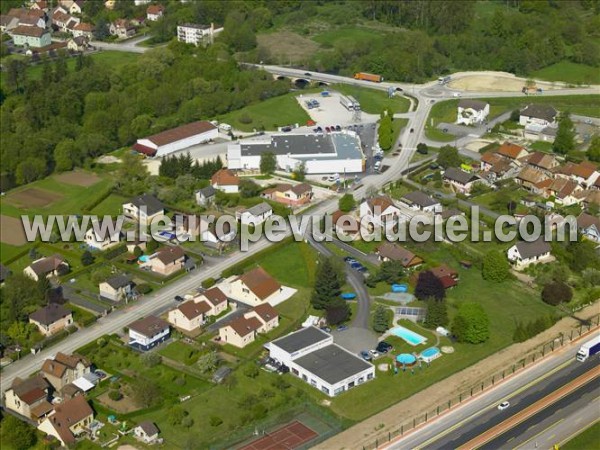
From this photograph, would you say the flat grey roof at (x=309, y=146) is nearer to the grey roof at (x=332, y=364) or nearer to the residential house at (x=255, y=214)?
the residential house at (x=255, y=214)

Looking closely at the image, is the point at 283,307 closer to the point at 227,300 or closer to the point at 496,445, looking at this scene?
the point at 227,300

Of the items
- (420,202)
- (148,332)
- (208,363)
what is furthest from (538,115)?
(208,363)

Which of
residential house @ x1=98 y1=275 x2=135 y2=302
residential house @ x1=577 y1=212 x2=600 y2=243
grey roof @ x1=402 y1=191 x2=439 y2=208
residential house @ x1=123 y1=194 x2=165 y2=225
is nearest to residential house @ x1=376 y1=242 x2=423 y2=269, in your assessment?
grey roof @ x1=402 y1=191 x2=439 y2=208

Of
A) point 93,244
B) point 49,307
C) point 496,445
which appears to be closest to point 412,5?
point 93,244

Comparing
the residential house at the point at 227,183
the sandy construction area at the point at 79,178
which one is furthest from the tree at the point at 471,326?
the sandy construction area at the point at 79,178

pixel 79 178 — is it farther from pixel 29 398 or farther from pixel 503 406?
pixel 503 406
